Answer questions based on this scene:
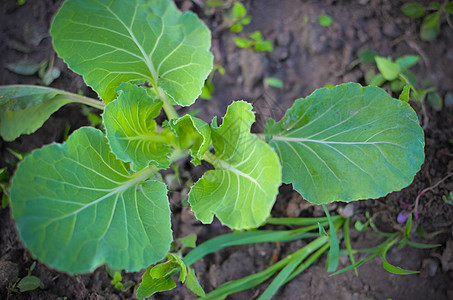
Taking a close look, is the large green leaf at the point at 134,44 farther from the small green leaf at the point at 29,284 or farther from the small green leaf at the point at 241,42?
the small green leaf at the point at 29,284

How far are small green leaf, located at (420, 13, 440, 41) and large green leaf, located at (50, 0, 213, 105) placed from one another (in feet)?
5.65

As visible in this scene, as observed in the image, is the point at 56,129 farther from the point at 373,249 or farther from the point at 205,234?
the point at 373,249

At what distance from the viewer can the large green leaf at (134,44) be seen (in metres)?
1.49

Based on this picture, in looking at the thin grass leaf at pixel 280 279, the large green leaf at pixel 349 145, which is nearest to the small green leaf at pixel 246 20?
the large green leaf at pixel 349 145

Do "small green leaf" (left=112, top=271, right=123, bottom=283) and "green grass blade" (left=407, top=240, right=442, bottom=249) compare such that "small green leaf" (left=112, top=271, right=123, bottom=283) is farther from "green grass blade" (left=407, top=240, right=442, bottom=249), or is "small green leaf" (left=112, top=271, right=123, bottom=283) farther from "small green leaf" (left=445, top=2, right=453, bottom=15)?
"small green leaf" (left=445, top=2, right=453, bottom=15)

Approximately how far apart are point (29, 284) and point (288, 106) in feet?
6.06

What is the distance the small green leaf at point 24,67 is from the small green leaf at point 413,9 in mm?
2579

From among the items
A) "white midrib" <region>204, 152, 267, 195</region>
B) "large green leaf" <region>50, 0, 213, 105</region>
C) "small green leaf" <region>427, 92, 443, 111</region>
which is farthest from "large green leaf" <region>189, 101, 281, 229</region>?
"small green leaf" <region>427, 92, 443, 111</region>

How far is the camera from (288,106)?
233 centimetres

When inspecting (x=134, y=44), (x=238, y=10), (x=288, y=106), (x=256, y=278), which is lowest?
(x=256, y=278)

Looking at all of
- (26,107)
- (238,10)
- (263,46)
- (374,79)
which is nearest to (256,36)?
(263,46)

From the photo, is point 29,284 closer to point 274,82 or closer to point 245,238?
point 245,238

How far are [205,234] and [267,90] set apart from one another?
107 cm

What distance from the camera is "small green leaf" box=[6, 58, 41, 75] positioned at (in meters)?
2.22
